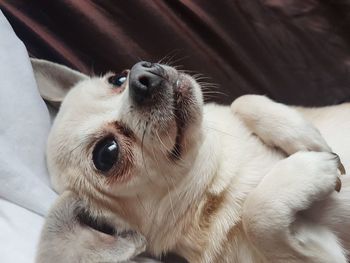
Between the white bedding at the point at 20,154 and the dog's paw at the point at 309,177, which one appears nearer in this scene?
the dog's paw at the point at 309,177

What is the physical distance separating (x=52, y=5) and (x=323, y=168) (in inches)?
47.7

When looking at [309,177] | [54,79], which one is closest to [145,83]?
[309,177]

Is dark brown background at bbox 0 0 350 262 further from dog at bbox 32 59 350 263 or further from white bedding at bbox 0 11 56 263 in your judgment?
dog at bbox 32 59 350 263

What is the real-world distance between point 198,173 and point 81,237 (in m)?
0.39

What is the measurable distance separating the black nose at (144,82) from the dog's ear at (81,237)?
36 cm

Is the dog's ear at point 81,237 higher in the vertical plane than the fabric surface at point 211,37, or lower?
lower

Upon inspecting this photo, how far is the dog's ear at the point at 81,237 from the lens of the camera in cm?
130

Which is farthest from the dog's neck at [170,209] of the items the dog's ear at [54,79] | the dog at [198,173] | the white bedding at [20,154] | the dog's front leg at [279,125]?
the dog's ear at [54,79]

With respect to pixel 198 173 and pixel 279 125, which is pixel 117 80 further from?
pixel 279 125

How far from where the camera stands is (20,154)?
5.63 ft

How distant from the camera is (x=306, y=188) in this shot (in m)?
1.33

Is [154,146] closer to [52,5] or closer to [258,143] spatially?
[258,143]

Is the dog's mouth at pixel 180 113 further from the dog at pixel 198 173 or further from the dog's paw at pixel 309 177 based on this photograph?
the dog's paw at pixel 309 177

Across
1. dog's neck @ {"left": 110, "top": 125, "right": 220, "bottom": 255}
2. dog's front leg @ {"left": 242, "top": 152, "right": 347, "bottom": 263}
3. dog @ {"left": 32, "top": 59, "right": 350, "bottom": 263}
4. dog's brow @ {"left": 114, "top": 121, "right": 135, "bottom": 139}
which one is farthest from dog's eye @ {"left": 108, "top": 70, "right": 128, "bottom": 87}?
dog's front leg @ {"left": 242, "top": 152, "right": 347, "bottom": 263}
